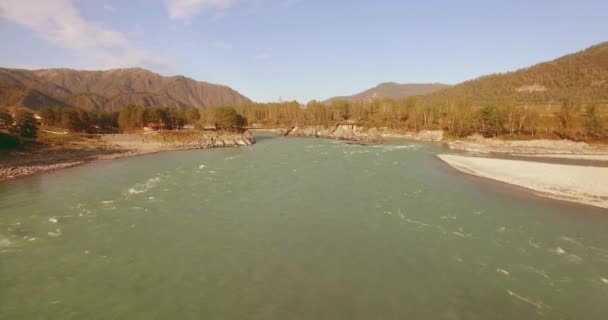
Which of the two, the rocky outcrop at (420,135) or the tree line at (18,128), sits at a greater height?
the tree line at (18,128)

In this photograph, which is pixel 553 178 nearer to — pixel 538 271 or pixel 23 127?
pixel 538 271

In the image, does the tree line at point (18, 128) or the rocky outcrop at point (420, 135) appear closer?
the tree line at point (18, 128)

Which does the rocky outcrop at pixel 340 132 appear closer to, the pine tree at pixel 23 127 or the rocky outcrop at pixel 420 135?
the rocky outcrop at pixel 420 135

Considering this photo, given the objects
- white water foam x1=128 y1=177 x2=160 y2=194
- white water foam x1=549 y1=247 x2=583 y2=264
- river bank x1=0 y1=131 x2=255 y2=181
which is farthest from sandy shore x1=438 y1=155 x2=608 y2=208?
river bank x1=0 y1=131 x2=255 y2=181

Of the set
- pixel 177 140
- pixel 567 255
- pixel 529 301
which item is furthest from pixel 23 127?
pixel 567 255

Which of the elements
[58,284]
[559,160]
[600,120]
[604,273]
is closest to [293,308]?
[58,284]

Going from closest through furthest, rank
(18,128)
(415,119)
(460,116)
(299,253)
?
(299,253) < (18,128) < (460,116) < (415,119)

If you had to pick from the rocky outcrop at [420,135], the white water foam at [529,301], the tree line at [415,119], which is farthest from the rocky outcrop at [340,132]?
the white water foam at [529,301]

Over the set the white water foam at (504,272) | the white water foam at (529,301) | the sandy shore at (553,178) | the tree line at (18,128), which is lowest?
the white water foam at (529,301)
